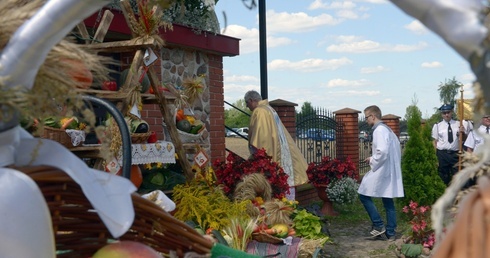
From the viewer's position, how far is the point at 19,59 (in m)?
1.00

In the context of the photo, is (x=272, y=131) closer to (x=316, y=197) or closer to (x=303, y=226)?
(x=303, y=226)

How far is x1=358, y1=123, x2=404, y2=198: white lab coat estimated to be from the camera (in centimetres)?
756

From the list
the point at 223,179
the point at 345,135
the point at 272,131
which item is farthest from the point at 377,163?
the point at 345,135

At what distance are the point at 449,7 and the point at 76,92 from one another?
61 centimetres

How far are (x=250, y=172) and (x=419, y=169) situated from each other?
12.8 ft

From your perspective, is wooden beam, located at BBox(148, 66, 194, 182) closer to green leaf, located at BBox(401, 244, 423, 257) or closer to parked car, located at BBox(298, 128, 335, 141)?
green leaf, located at BBox(401, 244, 423, 257)

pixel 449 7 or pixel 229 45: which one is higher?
pixel 229 45

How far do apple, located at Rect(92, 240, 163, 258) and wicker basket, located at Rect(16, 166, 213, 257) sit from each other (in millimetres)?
74

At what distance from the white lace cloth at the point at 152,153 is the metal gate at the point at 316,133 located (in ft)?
19.4

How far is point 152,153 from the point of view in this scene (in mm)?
5336

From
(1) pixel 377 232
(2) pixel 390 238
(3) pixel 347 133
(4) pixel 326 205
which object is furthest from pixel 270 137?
(3) pixel 347 133

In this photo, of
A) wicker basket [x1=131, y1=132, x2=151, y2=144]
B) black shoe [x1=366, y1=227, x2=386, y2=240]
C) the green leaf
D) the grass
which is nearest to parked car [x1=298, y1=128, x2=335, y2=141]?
the grass

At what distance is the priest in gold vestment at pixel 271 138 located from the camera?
751cm

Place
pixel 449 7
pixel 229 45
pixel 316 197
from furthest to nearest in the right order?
pixel 316 197 < pixel 229 45 < pixel 449 7
